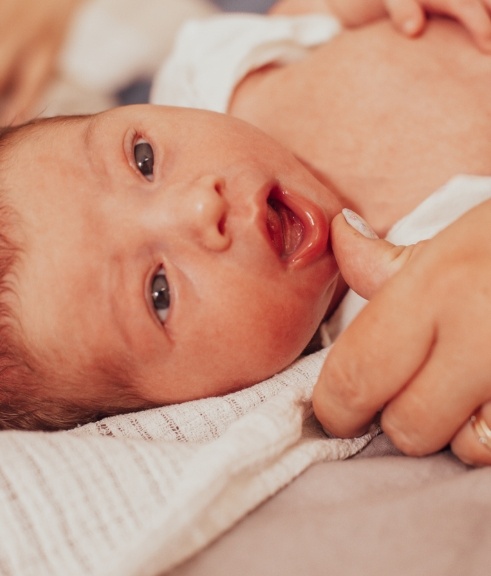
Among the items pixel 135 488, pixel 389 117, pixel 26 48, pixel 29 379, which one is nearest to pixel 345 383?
pixel 135 488

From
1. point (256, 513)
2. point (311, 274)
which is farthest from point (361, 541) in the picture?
point (311, 274)

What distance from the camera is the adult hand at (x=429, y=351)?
73 cm

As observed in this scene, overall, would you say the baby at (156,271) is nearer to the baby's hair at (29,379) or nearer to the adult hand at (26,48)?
the baby's hair at (29,379)

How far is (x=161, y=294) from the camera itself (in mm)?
1030

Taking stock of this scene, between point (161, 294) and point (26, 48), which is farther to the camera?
point (26, 48)

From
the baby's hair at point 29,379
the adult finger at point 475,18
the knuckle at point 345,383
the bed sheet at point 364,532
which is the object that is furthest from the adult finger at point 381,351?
the adult finger at point 475,18

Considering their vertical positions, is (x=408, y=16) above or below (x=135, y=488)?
above

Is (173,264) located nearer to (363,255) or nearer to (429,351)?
(363,255)

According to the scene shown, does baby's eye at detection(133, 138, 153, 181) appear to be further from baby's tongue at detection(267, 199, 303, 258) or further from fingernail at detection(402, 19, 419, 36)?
fingernail at detection(402, 19, 419, 36)

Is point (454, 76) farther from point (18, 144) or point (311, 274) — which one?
point (18, 144)

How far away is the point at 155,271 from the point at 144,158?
0.66 ft

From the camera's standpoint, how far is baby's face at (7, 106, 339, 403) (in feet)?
3.26

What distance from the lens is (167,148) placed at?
1.09 metres

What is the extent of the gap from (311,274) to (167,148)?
318 mm
